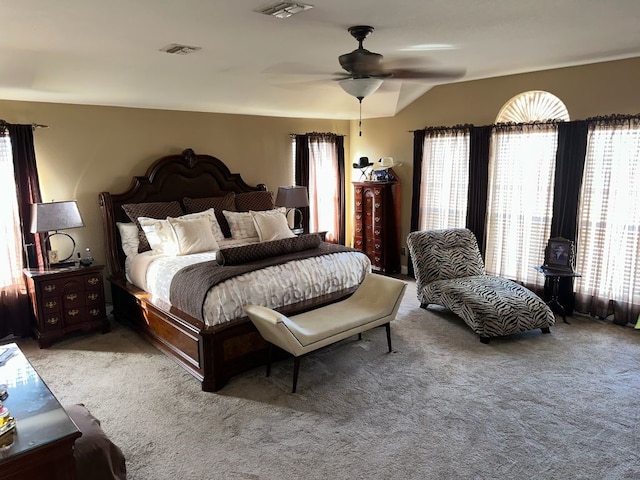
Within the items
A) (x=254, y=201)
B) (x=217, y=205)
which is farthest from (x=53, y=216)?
A: (x=254, y=201)

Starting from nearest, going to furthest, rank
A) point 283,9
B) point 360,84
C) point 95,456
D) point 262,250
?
point 95,456 < point 283,9 < point 360,84 < point 262,250

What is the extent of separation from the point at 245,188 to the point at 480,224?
9.63ft

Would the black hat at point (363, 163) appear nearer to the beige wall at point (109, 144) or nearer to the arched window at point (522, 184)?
the beige wall at point (109, 144)

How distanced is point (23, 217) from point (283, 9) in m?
3.27

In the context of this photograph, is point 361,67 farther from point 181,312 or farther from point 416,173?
point 416,173

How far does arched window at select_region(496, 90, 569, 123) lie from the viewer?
4.79 m

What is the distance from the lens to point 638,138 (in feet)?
13.7

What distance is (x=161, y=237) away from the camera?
4.50 metres

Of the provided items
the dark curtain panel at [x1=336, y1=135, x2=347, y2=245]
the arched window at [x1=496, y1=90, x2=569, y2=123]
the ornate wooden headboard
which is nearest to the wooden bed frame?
the ornate wooden headboard

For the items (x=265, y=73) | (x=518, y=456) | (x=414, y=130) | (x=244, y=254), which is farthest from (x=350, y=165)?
(x=518, y=456)

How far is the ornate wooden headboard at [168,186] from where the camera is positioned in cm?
475

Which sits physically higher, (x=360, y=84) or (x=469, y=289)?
(x=360, y=84)

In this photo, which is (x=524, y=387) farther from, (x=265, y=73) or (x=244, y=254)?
(x=265, y=73)

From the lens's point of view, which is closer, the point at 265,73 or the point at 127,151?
the point at 265,73
